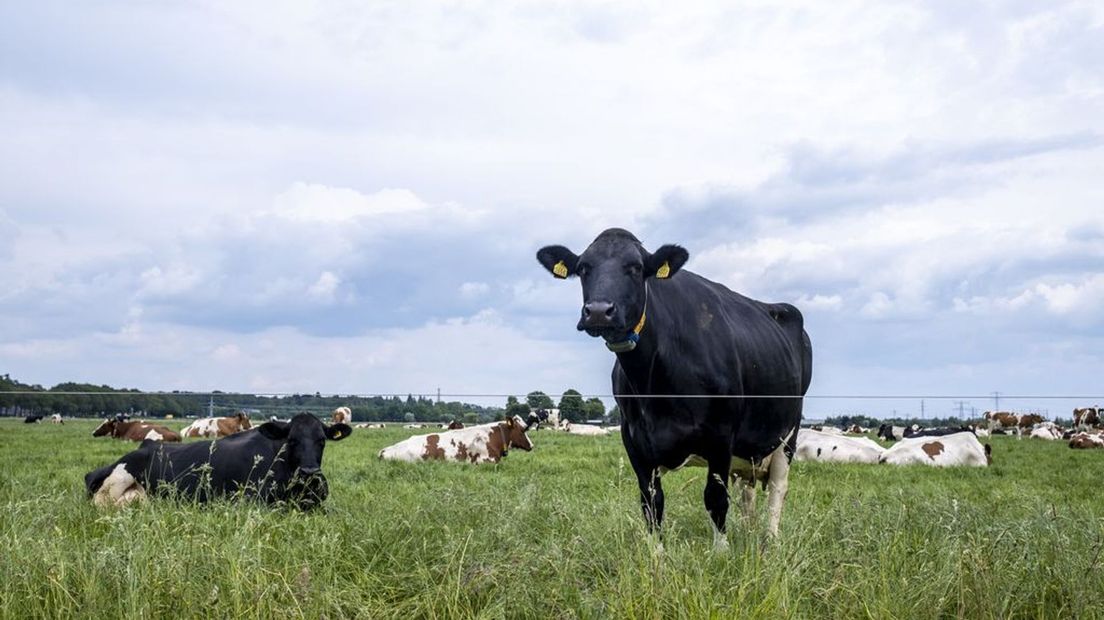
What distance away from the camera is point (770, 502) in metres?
7.91

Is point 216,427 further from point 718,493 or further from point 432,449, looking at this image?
point 718,493

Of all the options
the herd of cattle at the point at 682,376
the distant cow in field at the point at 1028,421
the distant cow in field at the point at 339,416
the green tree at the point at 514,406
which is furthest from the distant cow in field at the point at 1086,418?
the herd of cattle at the point at 682,376

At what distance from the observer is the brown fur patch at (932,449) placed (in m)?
18.7

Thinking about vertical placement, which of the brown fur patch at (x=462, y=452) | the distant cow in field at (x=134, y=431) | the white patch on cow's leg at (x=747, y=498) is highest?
the white patch on cow's leg at (x=747, y=498)

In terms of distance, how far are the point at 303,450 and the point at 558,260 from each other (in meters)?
4.24

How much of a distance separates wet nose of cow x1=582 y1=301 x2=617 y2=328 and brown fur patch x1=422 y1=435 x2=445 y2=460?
43.4ft

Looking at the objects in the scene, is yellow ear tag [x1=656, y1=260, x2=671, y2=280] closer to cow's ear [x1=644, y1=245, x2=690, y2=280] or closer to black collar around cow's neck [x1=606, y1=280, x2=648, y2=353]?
cow's ear [x1=644, y1=245, x2=690, y2=280]

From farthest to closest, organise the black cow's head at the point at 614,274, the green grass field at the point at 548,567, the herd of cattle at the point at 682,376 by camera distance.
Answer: the herd of cattle at the point at 682,376 < the black cow's head at the point at 614,274 < the green grass field at the point at 548,567

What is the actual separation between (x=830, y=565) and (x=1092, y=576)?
131 cm

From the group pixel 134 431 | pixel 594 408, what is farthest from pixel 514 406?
pixel 134 431

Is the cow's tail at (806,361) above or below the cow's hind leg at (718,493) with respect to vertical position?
above

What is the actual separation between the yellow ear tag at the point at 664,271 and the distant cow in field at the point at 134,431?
24.7 metres

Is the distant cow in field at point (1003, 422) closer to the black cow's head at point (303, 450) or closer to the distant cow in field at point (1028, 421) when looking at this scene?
the distant cow in field at point (1028, 421)

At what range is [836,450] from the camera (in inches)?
748
